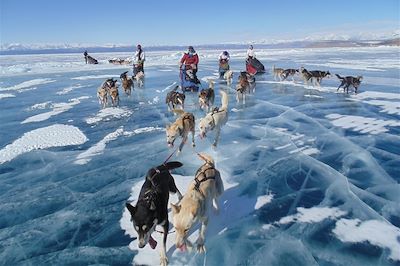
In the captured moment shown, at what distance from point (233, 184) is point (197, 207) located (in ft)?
6.24

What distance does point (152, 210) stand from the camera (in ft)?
10.5

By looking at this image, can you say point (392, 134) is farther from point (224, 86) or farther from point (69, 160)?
point (224, 86)

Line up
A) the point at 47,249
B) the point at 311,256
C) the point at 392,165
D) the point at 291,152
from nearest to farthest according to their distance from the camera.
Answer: the point at 311,256, the point at 47,249, the point at 392,165, the point at 291,152

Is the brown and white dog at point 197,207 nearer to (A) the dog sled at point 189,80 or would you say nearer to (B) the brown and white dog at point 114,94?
(B) the brown and white dog at point 114,94

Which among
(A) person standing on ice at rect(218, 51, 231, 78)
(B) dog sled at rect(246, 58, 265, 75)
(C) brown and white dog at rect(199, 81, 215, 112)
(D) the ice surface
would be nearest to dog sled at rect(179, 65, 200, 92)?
(D) the ice surface

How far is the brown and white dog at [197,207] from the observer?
10.2 ft

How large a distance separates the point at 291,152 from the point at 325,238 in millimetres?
2711

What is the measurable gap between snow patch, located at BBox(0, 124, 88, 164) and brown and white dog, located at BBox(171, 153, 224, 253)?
4331 mm

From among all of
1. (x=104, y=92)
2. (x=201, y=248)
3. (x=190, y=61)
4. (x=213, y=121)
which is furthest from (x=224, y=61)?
(x=201, y=248)

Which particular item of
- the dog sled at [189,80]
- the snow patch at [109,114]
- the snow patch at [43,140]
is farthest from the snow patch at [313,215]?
the dog sled at [189,80]

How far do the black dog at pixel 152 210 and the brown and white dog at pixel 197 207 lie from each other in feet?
0.66

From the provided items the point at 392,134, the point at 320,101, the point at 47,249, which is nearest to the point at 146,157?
the point at 47,249

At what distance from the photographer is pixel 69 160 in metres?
6.33

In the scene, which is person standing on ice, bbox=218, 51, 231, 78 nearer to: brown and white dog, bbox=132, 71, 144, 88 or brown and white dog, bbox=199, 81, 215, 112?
brown and white dog, bbox=132, 71, 144, 88
